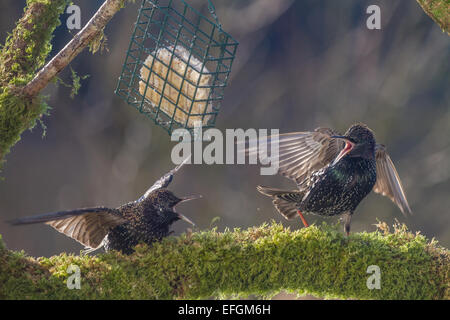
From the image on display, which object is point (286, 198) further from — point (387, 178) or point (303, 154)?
point (387, 178)

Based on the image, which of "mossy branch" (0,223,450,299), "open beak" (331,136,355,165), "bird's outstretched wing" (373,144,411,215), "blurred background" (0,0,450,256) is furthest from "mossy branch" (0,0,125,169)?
"blurred background" (0,0,450,256)

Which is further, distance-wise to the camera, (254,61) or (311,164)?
(254,61)

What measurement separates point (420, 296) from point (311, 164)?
1.62m

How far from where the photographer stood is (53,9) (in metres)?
4.99

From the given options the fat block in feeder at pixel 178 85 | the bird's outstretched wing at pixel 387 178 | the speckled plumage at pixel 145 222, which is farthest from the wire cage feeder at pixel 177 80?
the bird's outstretched wing at pixel 387 178

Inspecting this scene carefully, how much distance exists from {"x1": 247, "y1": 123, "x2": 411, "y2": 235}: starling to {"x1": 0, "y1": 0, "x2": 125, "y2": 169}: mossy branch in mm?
1784

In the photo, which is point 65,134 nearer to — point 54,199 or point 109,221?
point 54,199

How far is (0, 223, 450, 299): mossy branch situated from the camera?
457 centimetres

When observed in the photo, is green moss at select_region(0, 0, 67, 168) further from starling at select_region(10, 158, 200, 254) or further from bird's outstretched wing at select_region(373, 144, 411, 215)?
bird's outstretched wing at select_region(373, 144, 411, 215)

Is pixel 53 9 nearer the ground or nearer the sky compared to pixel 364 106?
nearer the ground

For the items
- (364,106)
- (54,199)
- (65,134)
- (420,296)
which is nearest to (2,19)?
(65,134)

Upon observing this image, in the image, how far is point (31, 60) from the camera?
16.4ft

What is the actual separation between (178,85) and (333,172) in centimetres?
155

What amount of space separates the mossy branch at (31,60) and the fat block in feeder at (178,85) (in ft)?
1.81
